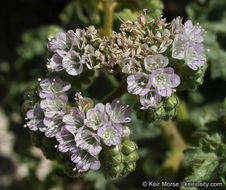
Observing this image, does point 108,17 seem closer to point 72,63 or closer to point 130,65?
point 72,63

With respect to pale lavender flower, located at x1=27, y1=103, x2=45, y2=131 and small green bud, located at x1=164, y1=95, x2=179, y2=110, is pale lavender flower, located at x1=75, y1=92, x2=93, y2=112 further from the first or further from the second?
small green bud, located at x1=164, y1=95, x2=179, y2=110

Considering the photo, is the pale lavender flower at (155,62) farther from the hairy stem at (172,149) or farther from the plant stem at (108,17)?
the hairy stem at (172,149)

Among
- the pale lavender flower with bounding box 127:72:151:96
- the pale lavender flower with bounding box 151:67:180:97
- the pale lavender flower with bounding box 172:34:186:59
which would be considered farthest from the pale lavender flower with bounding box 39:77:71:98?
the pale lavender flower with bounding box 172:34:186:59

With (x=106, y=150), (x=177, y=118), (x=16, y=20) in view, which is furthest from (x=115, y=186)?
Result: (x=16, y=20)

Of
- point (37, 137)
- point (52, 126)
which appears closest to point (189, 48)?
point (52, 126)

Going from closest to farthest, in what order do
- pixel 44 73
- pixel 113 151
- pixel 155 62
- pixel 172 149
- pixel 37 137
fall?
pixel 155 62, pixel 113 151, pixel 37 137, pixel 172 149, pixel 44 73

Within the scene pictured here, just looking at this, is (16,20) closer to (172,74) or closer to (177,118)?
(177,118)
